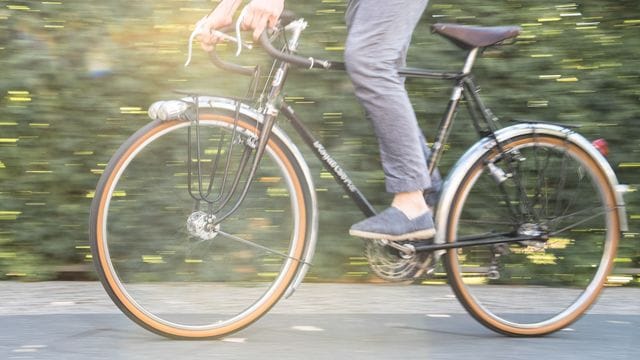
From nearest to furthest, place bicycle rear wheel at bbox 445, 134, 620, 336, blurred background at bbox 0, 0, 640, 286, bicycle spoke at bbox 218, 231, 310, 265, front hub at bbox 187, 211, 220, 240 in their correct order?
front hub at bbox 187, 211, 220, 240 → bicycle spoke at bbox 218, 231, 310, 265 → bicycle rear wheel at bbox 445, 134, 620, 336 → blurred background at bbox 0, 0, 640, 286

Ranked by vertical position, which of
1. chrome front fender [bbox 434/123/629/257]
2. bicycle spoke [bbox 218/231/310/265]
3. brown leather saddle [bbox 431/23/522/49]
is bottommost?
bicycle spoke [bbox 218/231/310/265]

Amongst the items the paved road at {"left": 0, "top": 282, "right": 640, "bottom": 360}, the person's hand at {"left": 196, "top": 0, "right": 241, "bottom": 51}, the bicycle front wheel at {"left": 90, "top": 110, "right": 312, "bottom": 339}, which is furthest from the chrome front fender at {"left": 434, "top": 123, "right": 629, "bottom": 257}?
the person's hand at {"left": 196, "top": 0, "right": 241, "bottom": 51}

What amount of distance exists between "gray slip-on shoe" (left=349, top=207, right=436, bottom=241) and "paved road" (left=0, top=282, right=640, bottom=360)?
1.51 ft

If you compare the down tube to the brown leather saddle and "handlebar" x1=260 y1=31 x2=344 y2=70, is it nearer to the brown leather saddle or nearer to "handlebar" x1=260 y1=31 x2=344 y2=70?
"handlebar" x1=260 y1=31 x2=344 y2=70

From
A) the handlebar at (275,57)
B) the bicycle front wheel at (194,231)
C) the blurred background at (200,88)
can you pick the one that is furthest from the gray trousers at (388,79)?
the blurred background at (200,88)

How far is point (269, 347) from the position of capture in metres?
3.76

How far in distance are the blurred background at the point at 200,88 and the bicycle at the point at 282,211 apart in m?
0.77

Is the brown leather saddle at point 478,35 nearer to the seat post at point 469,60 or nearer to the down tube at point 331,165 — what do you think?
the seat post at point 469,60

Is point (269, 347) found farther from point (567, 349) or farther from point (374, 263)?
point (567, 349)

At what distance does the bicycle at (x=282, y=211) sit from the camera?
12.2 ft

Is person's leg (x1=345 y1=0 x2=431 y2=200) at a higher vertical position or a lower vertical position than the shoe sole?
higher

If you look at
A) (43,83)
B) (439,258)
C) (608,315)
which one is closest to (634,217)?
(608,315)

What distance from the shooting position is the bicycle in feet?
12.2

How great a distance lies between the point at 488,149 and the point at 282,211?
36.3 inches
